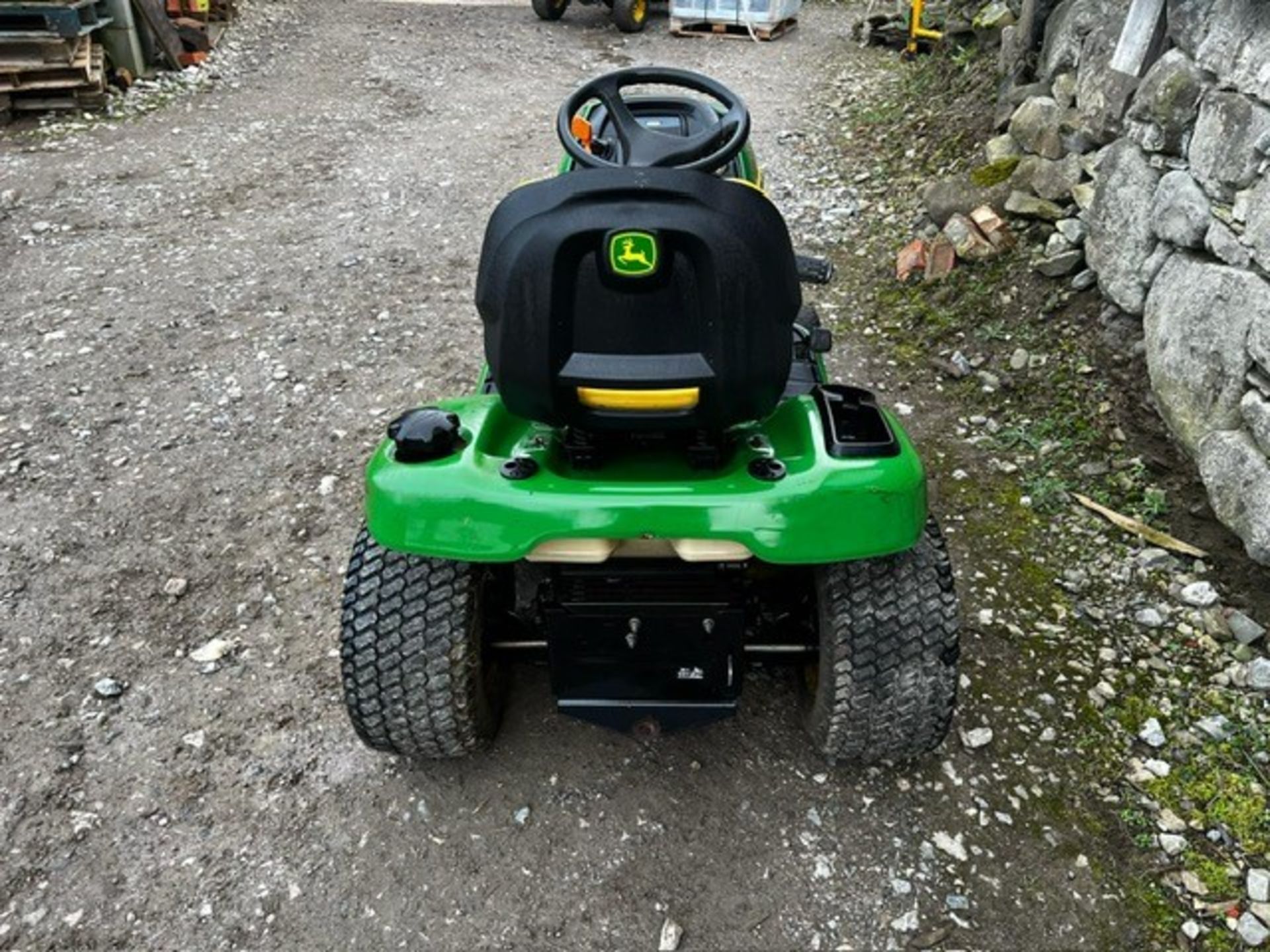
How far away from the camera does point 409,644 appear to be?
213cm

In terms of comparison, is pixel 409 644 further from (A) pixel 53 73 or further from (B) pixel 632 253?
(A) pixel 53 73

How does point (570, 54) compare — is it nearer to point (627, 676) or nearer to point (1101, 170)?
point (1101, 170)

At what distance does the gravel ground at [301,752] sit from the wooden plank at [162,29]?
10.8 feet

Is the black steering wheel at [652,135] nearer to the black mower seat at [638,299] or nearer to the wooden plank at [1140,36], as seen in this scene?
the black mower seat at [638,299]

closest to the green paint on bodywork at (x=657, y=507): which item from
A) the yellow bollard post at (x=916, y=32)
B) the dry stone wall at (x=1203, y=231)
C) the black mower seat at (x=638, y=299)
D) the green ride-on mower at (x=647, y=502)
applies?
the green ride-on mower at (x=647, y=502)

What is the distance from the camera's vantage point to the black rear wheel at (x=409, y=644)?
6.98 ft

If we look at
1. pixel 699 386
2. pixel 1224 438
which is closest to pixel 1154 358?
pixel 1224 438

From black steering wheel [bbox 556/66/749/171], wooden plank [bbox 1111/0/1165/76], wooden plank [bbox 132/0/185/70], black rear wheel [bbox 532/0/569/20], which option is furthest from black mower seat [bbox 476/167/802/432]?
black rear wheel [bbox 532/0/569/20]

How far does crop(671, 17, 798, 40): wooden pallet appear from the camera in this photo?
10031 mm

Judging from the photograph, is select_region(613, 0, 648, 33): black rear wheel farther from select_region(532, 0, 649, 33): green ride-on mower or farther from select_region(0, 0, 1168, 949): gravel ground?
select_region(0, 0, 1168, 949): gravel ground

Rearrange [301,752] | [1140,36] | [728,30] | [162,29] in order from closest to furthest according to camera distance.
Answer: [301,752]
[1140,36]
[162,29]
[728,30]

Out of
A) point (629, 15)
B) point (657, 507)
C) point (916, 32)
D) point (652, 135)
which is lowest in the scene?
point (629, 15)

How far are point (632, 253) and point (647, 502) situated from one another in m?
0.46

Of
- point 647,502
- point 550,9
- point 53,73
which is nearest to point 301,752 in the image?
point 647,502
